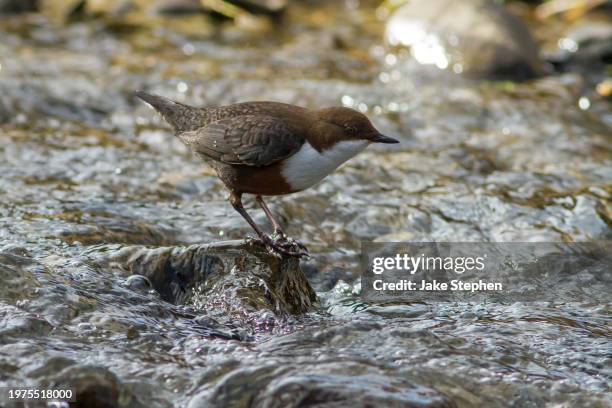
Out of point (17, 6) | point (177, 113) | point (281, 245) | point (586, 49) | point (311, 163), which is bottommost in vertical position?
point (281, 245)

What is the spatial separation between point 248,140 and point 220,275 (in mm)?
773

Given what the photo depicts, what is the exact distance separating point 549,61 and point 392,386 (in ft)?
23.6

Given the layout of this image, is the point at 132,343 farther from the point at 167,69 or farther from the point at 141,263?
the point at 167,69

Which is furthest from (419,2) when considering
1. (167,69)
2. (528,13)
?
(167,69)

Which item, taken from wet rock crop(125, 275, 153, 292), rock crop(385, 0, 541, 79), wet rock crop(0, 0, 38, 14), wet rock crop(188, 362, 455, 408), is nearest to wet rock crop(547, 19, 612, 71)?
rock crop(385, 0, 541, 79)

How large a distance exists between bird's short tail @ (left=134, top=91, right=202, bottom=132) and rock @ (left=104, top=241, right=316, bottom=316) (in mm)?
923

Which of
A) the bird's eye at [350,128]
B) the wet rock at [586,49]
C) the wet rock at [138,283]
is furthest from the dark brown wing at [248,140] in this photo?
the wet rock at [586,49]

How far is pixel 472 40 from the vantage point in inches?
356

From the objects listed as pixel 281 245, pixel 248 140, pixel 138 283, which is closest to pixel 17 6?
pixel 248 140

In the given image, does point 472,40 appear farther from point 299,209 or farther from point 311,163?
point 311,163

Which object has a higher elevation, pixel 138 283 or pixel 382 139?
pixel 382 139

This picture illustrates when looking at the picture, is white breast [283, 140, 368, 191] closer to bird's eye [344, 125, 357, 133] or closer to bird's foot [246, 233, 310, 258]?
bird's eye [344, 125, 357, 133]

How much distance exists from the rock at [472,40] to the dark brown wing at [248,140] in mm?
4635

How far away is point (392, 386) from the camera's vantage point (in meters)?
3.26
